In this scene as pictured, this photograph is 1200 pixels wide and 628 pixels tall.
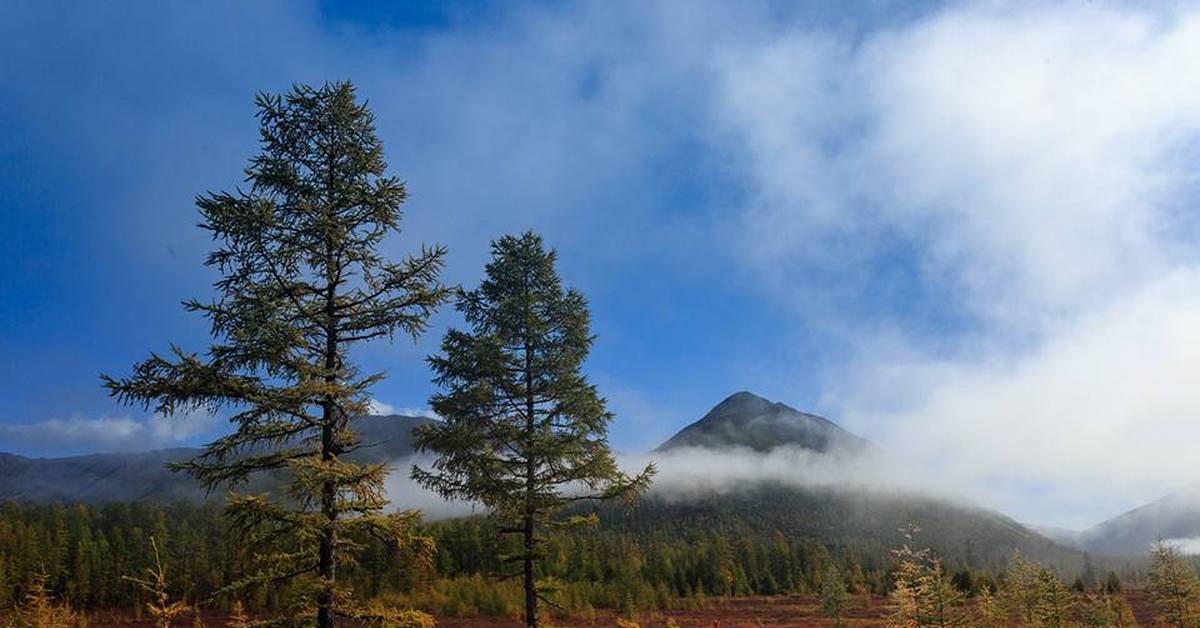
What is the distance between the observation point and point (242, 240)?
35.6 feet

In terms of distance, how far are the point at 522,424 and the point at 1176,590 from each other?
141ft

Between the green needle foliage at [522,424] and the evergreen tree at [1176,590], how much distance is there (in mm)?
40311

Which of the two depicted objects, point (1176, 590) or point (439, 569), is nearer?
point (1176, 590)

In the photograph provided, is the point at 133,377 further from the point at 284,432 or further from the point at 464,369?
the point at 464,369

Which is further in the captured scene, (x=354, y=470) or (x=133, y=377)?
(x=354, y=470)

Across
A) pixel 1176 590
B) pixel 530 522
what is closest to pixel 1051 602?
pixel 1176 590

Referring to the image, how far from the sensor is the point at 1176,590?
3897 cm

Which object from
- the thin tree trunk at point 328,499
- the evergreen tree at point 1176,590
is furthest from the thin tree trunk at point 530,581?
the evergreen tree at point 1176,590

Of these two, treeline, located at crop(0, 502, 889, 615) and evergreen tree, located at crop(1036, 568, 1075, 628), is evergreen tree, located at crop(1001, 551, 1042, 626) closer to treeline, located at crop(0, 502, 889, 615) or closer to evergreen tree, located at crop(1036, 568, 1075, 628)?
evergreen tree, located at crop(1036, 568, 1075, 628)

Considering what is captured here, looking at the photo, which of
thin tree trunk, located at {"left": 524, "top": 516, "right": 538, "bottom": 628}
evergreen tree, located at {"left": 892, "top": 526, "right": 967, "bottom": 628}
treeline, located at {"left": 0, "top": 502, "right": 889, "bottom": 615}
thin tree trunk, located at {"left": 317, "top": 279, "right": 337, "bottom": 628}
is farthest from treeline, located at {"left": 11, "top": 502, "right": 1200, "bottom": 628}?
thin tree trunk, located at {"left": 317, "top": 279, "right": 337, "bottom": 628}

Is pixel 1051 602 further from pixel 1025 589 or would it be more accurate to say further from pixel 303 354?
pixel 303 354

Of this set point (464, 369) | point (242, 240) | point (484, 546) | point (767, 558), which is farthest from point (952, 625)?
point (767, 558)

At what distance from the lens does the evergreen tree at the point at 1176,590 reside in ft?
128

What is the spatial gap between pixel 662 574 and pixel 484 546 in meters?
87.1
